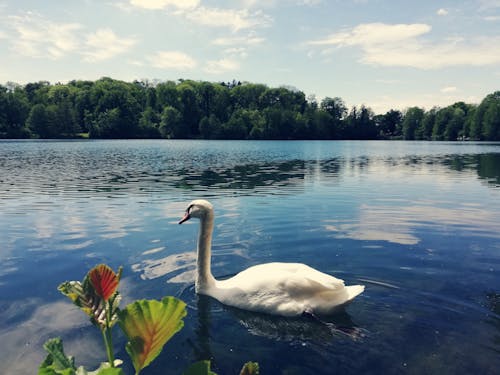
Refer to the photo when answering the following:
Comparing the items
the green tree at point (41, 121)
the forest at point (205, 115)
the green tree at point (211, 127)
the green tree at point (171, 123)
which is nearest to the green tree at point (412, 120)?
the forest at point (205, 115)

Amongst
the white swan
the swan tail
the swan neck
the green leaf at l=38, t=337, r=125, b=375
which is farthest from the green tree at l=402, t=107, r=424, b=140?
the green leaf at l=38, t=337, r=125, b=375

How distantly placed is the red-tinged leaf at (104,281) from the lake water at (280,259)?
3.82 m

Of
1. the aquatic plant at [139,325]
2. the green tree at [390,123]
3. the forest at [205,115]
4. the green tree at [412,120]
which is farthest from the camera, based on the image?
the green tree at [390,123]

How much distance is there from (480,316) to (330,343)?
266cm

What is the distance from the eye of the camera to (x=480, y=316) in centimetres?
627

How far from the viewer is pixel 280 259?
9.45m

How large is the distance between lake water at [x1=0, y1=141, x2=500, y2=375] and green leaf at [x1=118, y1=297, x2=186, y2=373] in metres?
3.72

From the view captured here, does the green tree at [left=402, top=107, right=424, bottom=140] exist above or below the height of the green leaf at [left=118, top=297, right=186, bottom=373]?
above

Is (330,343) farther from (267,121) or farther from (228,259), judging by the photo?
(267,121)

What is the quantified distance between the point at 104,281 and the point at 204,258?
573cm

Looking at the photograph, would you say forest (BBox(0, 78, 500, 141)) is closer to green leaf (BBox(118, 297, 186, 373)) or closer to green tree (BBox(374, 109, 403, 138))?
green tree (BBox(374, 109, 403, 138))

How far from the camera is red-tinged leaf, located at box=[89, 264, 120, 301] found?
153 centimetres

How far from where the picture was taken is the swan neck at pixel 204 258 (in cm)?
711

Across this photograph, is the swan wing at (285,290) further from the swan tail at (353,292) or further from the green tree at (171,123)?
the green tree at (171,123)
